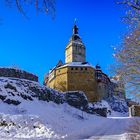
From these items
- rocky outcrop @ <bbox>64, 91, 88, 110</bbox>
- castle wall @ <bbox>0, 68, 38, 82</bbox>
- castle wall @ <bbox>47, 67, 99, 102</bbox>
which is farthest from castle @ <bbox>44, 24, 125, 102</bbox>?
castle wall @ <bbox>0, 68, 38, 82</bbox>

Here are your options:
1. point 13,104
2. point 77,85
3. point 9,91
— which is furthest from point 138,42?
point 77,85

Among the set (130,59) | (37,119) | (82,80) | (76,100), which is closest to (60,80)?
(82,80)

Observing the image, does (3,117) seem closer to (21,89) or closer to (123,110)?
(21,89)

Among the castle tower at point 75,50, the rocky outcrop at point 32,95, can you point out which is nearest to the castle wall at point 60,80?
the castle tower at point 75,50

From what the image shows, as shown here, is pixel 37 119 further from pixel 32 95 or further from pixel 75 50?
pixel 75 50

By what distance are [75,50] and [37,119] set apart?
57505 mm

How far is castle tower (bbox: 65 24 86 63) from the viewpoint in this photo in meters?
80.3

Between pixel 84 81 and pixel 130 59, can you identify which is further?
pixel 84 81

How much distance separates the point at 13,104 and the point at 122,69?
58.2 feet

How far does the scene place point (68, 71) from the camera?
69.6 metres

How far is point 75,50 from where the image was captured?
265ft

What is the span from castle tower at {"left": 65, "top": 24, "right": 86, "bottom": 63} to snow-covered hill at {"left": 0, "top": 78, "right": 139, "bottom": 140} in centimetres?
3743

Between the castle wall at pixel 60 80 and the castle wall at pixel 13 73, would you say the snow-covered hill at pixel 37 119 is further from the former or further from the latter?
the castle wall at pixel 60 80

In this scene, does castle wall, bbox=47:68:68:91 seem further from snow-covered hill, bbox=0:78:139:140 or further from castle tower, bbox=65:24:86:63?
snow-covered hill, bbox=0:78:139:140
